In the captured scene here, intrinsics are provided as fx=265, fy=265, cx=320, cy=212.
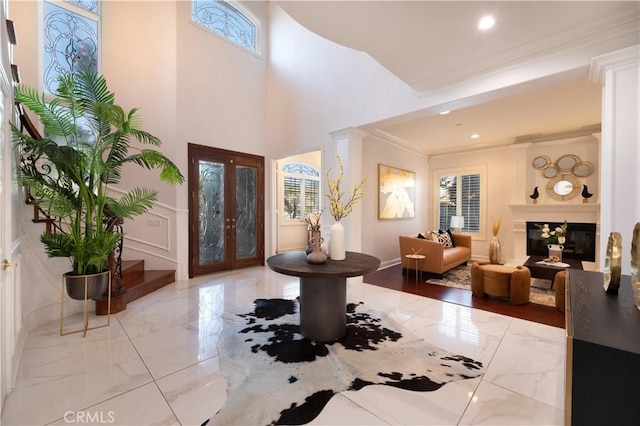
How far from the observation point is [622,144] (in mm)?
2332

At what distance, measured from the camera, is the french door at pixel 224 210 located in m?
4.78

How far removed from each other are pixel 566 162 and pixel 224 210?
22.8 feet

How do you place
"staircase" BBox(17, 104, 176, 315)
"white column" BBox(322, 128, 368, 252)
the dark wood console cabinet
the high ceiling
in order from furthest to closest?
"white column" BBox(322, 128, 368, 252) < "staircase" BBox(17, 104, 176, 315) < the high ceiling < the dark wood console cabinet

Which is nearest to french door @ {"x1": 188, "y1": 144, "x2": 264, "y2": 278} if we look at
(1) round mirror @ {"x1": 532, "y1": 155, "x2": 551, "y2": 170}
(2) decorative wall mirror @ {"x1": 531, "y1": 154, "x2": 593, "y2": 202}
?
(1) round mirror @ {"x1": 532, "y1": 155, "x2": 551, "y2": 170}

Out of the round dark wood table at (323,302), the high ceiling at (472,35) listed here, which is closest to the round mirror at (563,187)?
the high ceiling at (472,35)

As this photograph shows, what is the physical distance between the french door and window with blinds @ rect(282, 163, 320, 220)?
78.9 inches

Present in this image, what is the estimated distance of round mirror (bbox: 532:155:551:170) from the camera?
18.5 feet

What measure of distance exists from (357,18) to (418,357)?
2.95m

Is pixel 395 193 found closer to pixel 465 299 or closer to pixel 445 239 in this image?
pixel 445 239

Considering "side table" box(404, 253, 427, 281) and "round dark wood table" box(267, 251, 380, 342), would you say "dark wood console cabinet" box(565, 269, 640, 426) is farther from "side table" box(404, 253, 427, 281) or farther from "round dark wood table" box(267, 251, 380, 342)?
"side table" box(404, 253, 427, 281)

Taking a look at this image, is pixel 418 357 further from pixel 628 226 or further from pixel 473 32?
pixel 473 32

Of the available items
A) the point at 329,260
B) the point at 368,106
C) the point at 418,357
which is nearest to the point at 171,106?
the point at 368,106

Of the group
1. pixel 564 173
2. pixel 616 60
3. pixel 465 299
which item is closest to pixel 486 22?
pixel 616 60

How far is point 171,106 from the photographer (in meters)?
4.53
